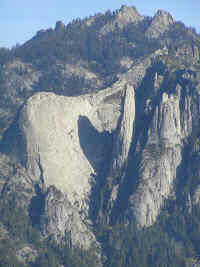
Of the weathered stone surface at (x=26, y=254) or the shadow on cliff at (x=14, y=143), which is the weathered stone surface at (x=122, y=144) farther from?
the weathered stone surface at (x=26, y=254)

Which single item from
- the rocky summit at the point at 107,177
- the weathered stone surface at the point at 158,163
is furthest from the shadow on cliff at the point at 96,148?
the weathered stone surface at the point at 158,163

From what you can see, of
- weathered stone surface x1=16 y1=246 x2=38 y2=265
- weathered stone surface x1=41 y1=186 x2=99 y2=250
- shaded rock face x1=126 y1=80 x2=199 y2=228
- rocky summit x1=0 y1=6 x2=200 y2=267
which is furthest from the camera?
shaded rock face x1=126 y1=80 x2=199 y2=228

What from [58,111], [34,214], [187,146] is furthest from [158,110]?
[34,214]

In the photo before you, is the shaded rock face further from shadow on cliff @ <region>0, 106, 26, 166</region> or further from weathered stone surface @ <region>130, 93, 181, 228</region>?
shadow on cliff @ <region>0, 106, 26, 166</region>

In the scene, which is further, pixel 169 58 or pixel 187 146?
pixel 169 58

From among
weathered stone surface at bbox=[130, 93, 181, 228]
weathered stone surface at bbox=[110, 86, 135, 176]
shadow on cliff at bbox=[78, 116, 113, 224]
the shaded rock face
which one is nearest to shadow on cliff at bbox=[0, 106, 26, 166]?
shadow on cliff at bbox=[78, 116, 113, 224]

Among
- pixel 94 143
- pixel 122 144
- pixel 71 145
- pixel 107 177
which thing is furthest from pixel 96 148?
pixel 107 177

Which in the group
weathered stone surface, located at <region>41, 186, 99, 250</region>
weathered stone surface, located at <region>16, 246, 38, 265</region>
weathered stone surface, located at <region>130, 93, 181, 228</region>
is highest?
weathered stone surface, located at <region>130, 93, 181, 228</region>

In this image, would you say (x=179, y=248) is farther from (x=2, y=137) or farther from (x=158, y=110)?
(x=2, y=137)
